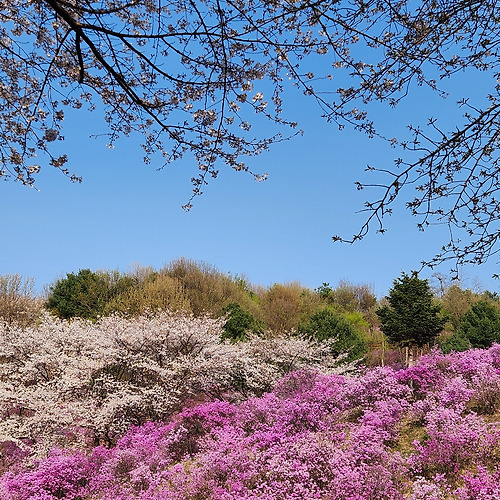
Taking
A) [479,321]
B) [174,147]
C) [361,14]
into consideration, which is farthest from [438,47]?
[479,321]

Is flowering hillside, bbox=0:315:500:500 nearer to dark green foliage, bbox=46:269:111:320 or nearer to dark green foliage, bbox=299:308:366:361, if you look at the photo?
dark green foliage, bbox=299:308:366:361

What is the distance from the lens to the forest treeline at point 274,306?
45.1 feet

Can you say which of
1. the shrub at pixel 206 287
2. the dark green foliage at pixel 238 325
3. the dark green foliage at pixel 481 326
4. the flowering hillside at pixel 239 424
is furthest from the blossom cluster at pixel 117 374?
the shrub at pixel 206 287

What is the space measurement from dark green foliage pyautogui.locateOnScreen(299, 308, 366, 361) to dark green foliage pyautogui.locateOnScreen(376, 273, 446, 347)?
2913mm

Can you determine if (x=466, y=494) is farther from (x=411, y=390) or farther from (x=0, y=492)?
(x=0, y=492)

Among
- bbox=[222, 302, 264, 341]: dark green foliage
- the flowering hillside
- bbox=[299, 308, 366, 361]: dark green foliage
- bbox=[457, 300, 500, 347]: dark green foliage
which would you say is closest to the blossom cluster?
the flowering hillside

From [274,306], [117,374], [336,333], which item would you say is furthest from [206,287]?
[117,374]

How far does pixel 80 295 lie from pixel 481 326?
59.5 feet

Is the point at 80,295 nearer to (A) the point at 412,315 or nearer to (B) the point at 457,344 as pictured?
(A) the point at 412,315

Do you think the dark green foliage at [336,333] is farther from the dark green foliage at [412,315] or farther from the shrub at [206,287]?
the shrub at [206,287]

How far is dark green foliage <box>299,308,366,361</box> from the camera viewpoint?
12.5 metres

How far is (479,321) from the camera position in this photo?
13992 millimetres

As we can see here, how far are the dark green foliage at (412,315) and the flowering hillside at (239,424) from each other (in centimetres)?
495

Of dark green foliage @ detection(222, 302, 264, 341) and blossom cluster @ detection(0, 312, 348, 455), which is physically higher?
dark green foliage @ detection(222, 302, 264, 341)
